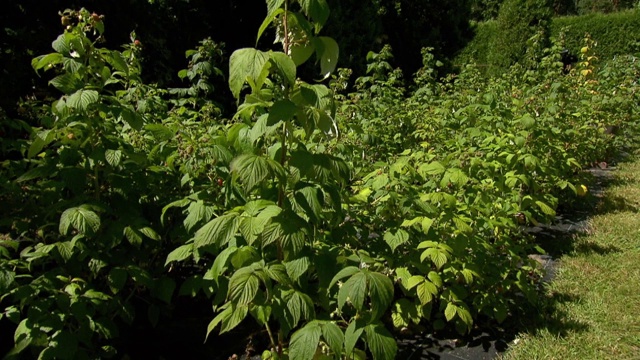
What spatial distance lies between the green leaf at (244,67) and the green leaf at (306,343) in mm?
789

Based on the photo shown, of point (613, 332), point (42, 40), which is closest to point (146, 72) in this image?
point (42, 40)

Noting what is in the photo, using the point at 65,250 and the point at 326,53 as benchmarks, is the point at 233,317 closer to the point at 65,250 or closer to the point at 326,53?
the point at 65,250

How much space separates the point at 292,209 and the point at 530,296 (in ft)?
5.69

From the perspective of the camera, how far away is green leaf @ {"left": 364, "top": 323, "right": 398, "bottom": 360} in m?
1.61

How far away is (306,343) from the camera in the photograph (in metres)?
1.58

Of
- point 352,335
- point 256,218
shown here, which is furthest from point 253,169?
point 352,335

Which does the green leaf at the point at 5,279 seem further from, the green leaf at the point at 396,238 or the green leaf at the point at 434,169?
the green leaf at the point at 434,169

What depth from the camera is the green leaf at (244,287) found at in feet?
5.00

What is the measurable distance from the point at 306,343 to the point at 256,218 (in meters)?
0.44

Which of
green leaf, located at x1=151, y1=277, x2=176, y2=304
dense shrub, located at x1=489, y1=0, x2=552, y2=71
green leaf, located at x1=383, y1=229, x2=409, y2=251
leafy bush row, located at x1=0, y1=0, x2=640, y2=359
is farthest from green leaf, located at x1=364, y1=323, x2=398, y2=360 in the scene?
dense shrub, located at x1=489, y1=0, x2=552, y2=71

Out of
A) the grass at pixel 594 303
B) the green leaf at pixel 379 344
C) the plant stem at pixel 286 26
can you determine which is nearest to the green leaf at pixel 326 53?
the plant stem at pixel 286 26

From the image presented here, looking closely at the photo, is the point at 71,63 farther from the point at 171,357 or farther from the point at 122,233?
the point at 171,357

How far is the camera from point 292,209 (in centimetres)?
171

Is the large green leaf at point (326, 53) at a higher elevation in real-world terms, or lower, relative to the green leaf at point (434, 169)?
higher
